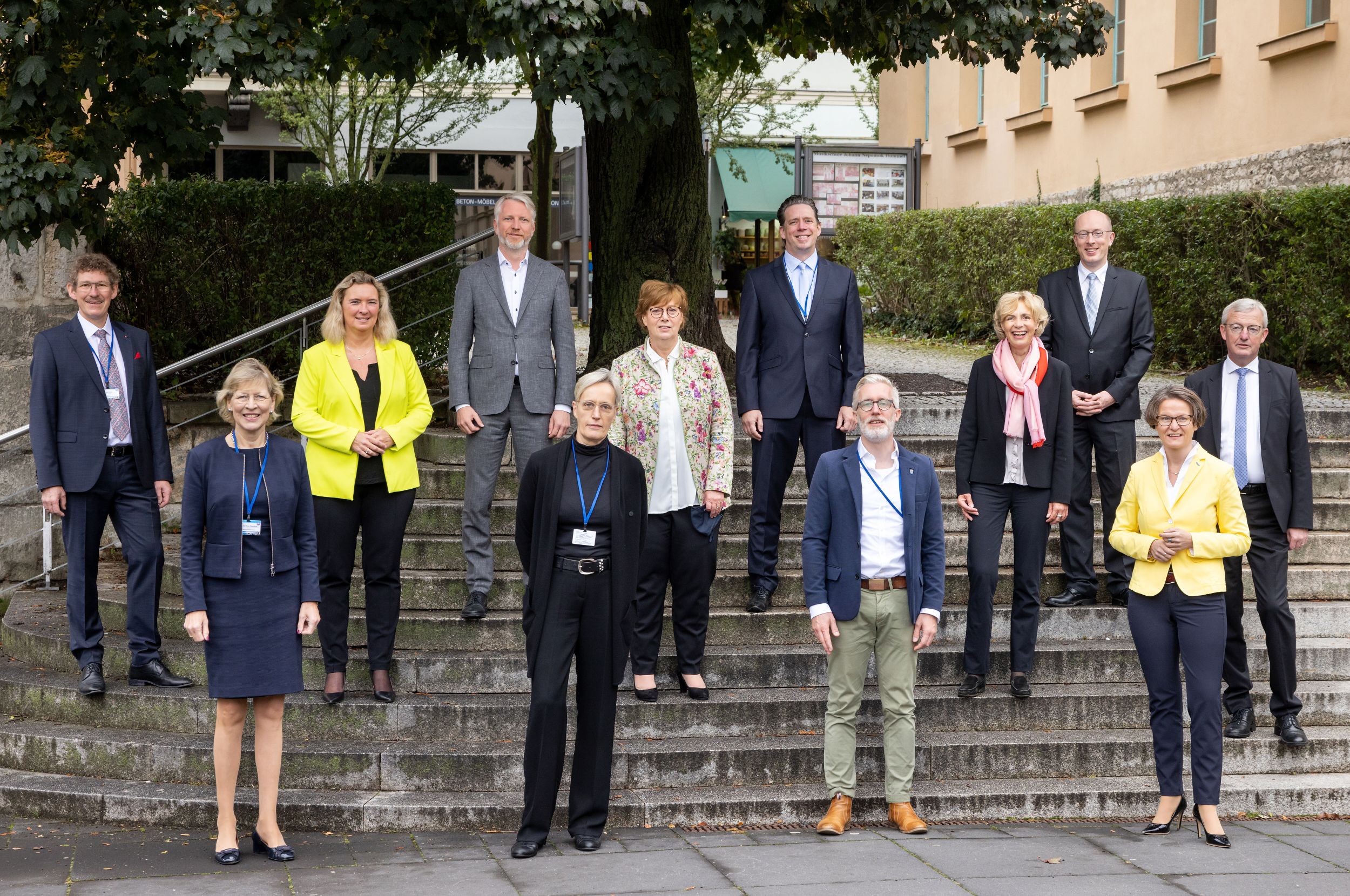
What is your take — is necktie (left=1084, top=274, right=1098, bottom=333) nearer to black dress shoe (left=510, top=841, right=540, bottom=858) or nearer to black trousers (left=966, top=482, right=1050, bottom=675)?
black trousers (left=966, top=482, right=1050, bottom=675)

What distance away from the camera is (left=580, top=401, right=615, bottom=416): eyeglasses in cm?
566

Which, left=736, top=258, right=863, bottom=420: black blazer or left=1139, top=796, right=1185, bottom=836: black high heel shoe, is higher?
left=736, top=258, right=863, bottom=420: black blazer

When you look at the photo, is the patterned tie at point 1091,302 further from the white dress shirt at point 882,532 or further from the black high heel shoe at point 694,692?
the black high heel shoe at point 694,692

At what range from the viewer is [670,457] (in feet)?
22.1

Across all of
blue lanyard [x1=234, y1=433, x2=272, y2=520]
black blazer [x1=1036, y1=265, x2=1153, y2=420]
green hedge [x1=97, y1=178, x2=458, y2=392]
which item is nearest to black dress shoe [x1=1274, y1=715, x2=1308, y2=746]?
black blazer [x1=1036, y1=265, x2=1153, y2=420]

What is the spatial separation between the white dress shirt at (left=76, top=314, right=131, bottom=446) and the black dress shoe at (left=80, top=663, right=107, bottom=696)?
1076mm

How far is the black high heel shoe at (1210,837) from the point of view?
5754 mm

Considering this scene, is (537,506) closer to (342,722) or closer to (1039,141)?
(342,722)

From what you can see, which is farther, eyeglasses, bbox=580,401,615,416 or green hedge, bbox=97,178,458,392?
green hedge, bbox=97,178,458,392

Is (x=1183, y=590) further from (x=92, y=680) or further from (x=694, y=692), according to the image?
(x=92, y=680)

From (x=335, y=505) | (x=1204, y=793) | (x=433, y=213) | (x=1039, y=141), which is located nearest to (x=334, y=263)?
(x=433, y=213)

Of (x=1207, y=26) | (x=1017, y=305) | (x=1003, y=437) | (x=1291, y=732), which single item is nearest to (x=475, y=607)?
(x=1003, y=437)

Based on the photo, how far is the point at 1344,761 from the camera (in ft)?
22.0

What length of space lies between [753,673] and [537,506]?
6.21 feet
